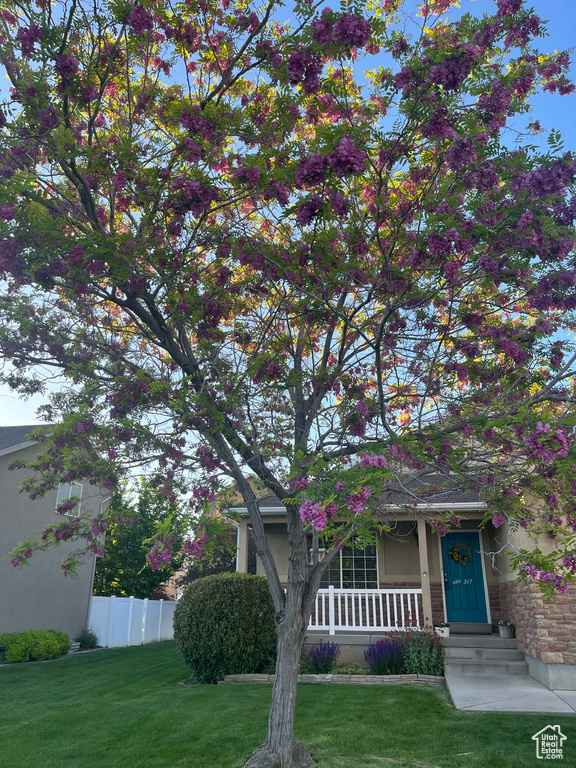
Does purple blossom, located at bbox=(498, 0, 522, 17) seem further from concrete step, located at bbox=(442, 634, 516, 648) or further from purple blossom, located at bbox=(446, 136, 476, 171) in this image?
concrete step, located at bbox=(442, 634, 516, 648)

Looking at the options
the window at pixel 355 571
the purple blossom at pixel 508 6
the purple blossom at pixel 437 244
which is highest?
the purple blossom at pixel 508 6

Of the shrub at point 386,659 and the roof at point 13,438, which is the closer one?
the shrub at point 386,659

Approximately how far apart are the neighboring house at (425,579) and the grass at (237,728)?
2388mm

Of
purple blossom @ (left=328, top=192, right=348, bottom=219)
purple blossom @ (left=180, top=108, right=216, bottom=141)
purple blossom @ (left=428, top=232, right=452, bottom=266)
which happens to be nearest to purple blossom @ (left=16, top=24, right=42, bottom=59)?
purple blossom @ (left=180, top=108, right=216, bottom=141)

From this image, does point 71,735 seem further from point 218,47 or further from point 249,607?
point 218,47

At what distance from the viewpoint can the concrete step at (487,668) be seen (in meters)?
9.50

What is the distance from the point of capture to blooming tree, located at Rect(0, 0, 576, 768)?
4371 mm

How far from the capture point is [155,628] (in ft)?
65.9

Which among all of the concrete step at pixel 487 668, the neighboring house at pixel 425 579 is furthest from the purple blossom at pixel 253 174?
the concrete step at pixel 487 668

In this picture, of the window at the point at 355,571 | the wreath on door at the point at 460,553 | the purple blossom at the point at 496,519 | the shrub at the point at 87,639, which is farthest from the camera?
the shrub at the point at 87,639

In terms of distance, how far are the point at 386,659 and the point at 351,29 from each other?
9193 mm

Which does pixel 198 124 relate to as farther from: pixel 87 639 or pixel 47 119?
pixel 87 639

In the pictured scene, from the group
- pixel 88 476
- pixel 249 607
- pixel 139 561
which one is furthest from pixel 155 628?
pixel 88 476

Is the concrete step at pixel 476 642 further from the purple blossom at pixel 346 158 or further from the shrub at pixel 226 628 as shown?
the purple blossom at pixel 346 158
